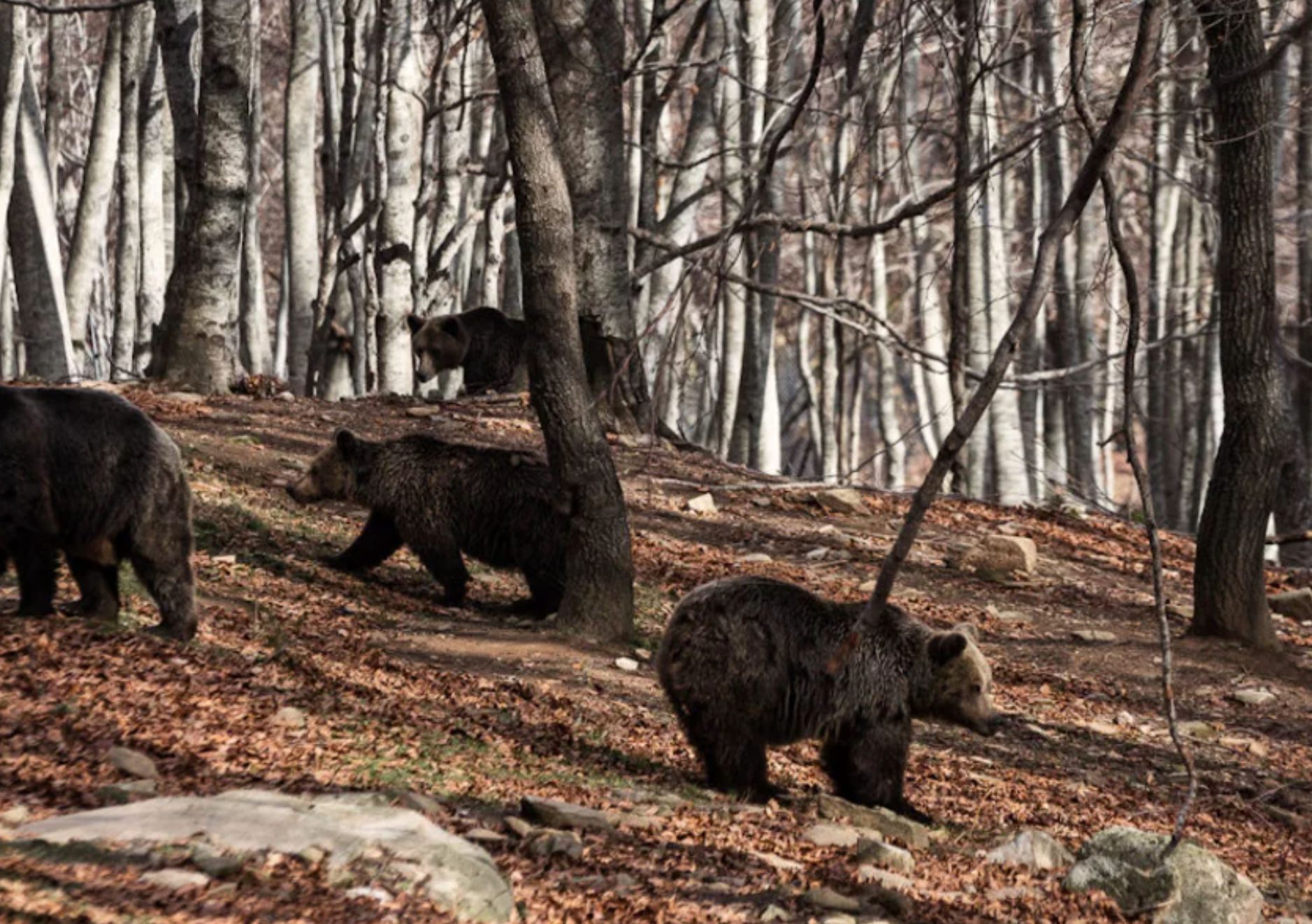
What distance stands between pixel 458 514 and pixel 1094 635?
17.4ft

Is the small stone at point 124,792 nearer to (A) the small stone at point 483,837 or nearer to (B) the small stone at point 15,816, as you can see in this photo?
(B) the small stone at point 15,816

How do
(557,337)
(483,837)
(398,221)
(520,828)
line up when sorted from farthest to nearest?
(398,221) < (557,337) < (520,828) < (483,837)

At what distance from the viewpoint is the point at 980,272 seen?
1116 inches

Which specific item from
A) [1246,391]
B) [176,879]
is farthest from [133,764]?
[1246,391]

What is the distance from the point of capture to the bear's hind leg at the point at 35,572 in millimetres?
8703

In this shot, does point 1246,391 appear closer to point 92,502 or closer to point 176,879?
point 92,502

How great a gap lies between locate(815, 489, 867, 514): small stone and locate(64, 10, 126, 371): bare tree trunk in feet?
39.0

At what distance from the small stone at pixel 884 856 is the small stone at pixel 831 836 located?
0.53ft

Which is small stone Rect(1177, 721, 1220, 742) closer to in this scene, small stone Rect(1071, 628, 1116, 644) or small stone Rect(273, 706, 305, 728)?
small stone Rect(1071, 628, 1116, 644)

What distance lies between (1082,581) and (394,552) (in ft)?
21.0

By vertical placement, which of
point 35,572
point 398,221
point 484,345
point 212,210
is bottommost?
point 35,572

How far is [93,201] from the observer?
2494cm

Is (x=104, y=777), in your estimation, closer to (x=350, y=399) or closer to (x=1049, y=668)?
(x=1049, y=668)

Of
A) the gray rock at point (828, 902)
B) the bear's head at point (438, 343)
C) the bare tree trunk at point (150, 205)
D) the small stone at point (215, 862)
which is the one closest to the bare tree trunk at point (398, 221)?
the bear's head at point (438, 343)
